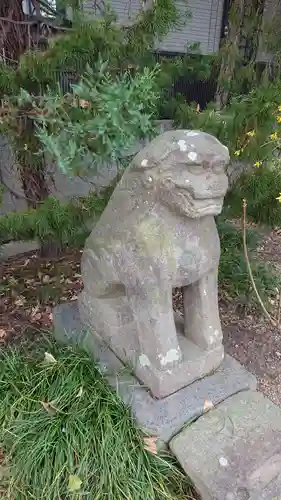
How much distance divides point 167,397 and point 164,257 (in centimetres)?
58

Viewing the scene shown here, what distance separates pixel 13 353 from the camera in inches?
72.7

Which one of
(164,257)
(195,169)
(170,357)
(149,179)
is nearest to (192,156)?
(195,169)

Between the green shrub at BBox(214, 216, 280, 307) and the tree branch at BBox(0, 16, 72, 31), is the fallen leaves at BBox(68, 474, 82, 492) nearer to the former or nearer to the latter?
the green shrub at BBox(214, 216, 280, 307)

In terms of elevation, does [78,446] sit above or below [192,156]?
below

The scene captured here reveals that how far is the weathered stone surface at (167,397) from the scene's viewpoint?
145 cm

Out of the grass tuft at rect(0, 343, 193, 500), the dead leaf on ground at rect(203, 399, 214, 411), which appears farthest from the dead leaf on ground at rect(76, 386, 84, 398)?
the dead leaf on ground at rect(203, 399, 214, 411)

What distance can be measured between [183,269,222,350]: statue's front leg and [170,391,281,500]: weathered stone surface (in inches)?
10.0

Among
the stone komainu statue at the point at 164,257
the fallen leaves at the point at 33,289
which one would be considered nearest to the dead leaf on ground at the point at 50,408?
the stone komainu statue at the point at 164,257

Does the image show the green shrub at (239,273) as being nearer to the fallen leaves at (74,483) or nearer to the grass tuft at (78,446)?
the grass tuft at (78,446)

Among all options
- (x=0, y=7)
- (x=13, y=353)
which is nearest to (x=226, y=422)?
(x=13, y=353)

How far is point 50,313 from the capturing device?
249 centimetres

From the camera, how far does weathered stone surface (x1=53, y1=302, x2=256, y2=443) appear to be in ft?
4.76

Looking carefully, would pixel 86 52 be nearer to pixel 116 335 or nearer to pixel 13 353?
pixel 116 335

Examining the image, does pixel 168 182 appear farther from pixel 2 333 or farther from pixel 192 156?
pixel 2 333
